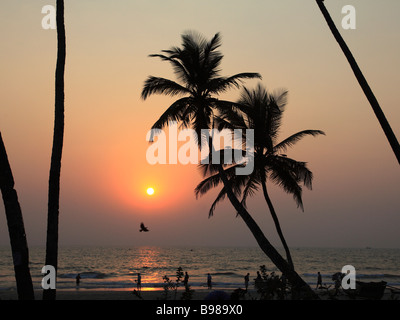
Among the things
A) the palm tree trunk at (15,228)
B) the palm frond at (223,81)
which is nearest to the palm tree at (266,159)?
the palm frond at (223,81)

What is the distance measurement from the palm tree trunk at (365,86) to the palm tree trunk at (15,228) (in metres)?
8.93

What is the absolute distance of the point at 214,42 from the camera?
23.2 m

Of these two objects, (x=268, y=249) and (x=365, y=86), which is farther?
(x=268, y=249)

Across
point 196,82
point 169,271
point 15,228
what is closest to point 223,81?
point 196,82

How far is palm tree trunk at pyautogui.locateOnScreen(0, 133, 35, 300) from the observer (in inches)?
355

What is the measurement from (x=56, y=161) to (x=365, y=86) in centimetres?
808

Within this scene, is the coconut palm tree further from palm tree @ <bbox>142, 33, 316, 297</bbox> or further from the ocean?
the ocean

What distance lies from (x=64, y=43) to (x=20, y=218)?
14.4 ft

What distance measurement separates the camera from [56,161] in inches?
405

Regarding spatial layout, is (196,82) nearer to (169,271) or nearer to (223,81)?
(223,81)

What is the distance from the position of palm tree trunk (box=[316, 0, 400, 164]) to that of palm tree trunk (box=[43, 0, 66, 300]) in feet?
23.1

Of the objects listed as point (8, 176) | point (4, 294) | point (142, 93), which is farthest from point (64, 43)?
point (4, 294)

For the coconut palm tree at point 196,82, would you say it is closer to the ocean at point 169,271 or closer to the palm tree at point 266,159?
the palm tree at point 266,159

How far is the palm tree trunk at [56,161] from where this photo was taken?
981cm
